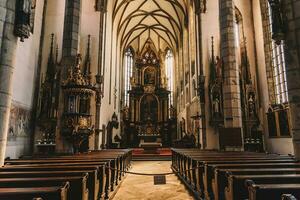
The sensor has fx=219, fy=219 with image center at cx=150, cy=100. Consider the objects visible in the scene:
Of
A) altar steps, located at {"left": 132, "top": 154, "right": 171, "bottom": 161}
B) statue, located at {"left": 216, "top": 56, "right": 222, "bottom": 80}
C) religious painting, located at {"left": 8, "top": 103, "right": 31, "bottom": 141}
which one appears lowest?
altar steps, located at {"left": 132, "top": 154, "right": 171, "bottom": 161}

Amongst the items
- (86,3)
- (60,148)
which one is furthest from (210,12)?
(60,148)

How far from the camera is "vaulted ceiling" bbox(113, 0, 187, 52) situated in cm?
2316

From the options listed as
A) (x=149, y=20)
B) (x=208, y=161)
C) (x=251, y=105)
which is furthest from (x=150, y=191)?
(x=149, y=20)

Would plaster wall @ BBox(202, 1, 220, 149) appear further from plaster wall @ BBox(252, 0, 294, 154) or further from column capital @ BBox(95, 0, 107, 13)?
column capital @ BBox(95, 0, 107, 13)

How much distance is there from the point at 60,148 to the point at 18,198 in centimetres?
713

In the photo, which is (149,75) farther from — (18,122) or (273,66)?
(18,122)

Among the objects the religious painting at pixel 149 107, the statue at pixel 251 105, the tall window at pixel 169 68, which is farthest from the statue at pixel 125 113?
the statue at pixel 251 105

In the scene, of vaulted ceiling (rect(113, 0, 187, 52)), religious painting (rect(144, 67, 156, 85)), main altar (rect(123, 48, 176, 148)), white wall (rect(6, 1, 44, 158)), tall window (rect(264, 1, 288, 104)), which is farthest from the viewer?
Answer: religious painting (rect(144, 67, 156, 85))

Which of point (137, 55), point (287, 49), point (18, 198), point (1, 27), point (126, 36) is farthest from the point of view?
point (137, 55)

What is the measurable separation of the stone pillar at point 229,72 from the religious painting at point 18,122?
9.75 metres

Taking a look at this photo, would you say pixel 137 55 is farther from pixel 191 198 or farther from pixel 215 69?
pixel 191 198

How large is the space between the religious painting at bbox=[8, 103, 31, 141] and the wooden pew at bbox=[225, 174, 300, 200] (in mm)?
10140

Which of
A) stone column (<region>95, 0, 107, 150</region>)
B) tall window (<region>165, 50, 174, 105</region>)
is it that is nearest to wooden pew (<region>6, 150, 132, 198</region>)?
stone column (<region>95, 0, 107, 150</region>)

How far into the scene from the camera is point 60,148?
9.00 m
